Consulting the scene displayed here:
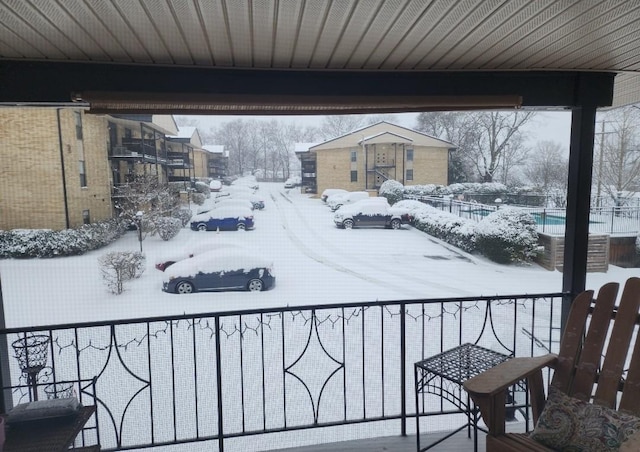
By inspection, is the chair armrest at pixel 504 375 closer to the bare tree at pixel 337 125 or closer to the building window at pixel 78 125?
the bare tree at pixel 337 125

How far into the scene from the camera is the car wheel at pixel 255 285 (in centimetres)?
450

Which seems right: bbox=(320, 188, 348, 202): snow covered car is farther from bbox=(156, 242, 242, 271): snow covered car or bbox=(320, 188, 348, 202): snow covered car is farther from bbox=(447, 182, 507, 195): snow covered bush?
bbox=(156, 242, 242, 271): snow covered car

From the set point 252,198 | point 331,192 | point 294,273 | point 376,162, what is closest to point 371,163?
point 376,162

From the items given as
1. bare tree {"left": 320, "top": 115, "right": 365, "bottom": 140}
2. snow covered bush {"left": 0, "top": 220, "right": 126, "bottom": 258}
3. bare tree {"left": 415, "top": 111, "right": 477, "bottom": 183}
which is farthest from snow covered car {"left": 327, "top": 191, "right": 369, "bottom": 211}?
snow covered bush {"left": 0, "top": 220, "right": 126, "bottom": 258}

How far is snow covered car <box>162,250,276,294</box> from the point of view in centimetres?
434

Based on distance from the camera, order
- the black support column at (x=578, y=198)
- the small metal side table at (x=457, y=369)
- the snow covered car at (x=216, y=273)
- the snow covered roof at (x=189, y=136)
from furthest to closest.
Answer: the snow covered car at (x=216, y=273) < the snow covered roof at (x=189, y=136) < the black support column at (x=578, y=198) < the small metal side table at (x=457, y=369)

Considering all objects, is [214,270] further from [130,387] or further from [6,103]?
[6,103]

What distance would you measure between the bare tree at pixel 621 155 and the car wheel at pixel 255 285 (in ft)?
11.6

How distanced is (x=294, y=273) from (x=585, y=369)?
3.63 metres

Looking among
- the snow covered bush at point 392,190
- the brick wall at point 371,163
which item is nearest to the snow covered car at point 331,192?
the brick wall at point 371,163

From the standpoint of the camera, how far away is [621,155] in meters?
3.61

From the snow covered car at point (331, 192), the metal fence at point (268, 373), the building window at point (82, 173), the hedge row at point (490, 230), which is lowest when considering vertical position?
the metal fence at point (268, 373)

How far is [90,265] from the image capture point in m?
4.21

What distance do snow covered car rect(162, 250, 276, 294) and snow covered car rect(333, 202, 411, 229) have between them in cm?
114
